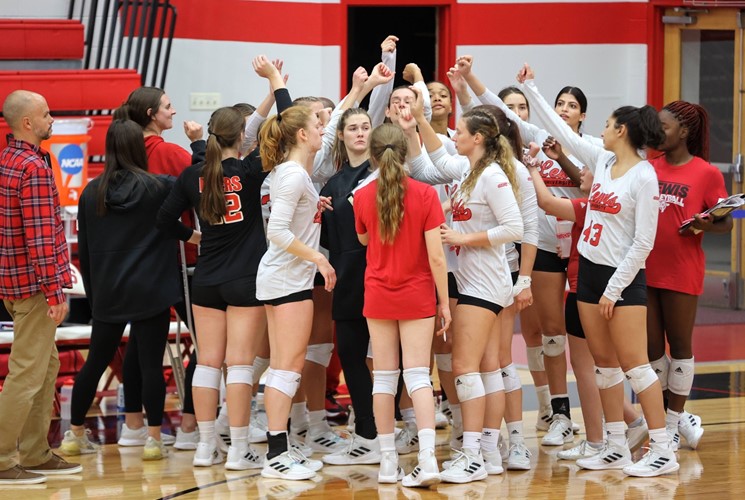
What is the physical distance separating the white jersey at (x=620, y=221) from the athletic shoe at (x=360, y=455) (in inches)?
50.6

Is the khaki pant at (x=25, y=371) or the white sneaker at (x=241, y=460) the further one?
the white sneaker at (x=241, y=460)

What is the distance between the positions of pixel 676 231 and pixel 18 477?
315cm

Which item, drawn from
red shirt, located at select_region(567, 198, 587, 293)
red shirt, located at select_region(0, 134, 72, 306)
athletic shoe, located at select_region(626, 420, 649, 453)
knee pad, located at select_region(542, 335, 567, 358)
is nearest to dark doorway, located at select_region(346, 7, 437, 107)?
knee pad, located at select_region(542, 335, 567, 358)

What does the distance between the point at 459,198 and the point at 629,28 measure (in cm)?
601

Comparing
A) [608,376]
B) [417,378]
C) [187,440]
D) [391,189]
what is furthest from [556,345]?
[187,440]

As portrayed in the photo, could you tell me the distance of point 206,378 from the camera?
5.27 metres

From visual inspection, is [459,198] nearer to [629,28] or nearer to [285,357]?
[285,357]

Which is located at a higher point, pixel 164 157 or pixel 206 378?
pixel 164 157

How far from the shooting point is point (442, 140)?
5.74 m

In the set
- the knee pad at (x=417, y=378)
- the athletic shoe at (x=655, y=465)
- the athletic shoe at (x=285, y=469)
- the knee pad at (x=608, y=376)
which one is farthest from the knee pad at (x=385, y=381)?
the athletic shoe at (x=655, y=465)

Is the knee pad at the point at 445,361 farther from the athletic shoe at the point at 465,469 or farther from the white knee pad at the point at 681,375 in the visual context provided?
the white knee pad at the point at 681,375

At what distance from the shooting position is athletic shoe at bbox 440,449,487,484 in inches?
193

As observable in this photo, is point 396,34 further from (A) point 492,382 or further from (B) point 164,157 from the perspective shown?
(A) point 492,382

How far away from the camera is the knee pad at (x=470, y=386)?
16.2ft
